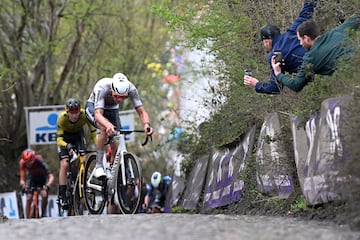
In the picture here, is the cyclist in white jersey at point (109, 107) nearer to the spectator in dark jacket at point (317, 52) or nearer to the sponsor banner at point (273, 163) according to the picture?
the sponsor banner at point (273, 163)

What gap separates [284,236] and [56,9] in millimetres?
25992

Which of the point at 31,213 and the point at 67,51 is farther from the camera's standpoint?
the point at 67,51

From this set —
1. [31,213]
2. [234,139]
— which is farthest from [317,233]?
[31,213]

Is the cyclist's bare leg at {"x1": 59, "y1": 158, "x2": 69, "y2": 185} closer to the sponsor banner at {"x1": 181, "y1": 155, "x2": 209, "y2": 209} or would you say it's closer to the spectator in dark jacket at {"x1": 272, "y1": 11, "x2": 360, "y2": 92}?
the sponsor banner at {"x1": 181, "y1": 155, "x2": 209, "y2": 209}

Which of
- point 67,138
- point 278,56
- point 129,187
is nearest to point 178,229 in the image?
point 278,56

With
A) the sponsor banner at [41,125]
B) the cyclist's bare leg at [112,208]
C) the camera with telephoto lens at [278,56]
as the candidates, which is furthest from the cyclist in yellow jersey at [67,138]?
the sponsor banner at [41,125]

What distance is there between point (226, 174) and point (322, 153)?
Answer: 592 centimetres

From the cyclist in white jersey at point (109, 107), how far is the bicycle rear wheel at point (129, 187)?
1.63ft

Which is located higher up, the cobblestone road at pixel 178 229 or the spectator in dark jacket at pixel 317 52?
the spectator in dark jacket at pixel 317 52

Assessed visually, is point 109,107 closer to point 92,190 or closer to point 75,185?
point 92,190

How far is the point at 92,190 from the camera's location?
1577 cm

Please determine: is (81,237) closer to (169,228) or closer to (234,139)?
(169,228)

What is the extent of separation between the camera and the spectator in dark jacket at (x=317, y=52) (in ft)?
36.7

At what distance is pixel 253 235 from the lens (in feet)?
30.0
